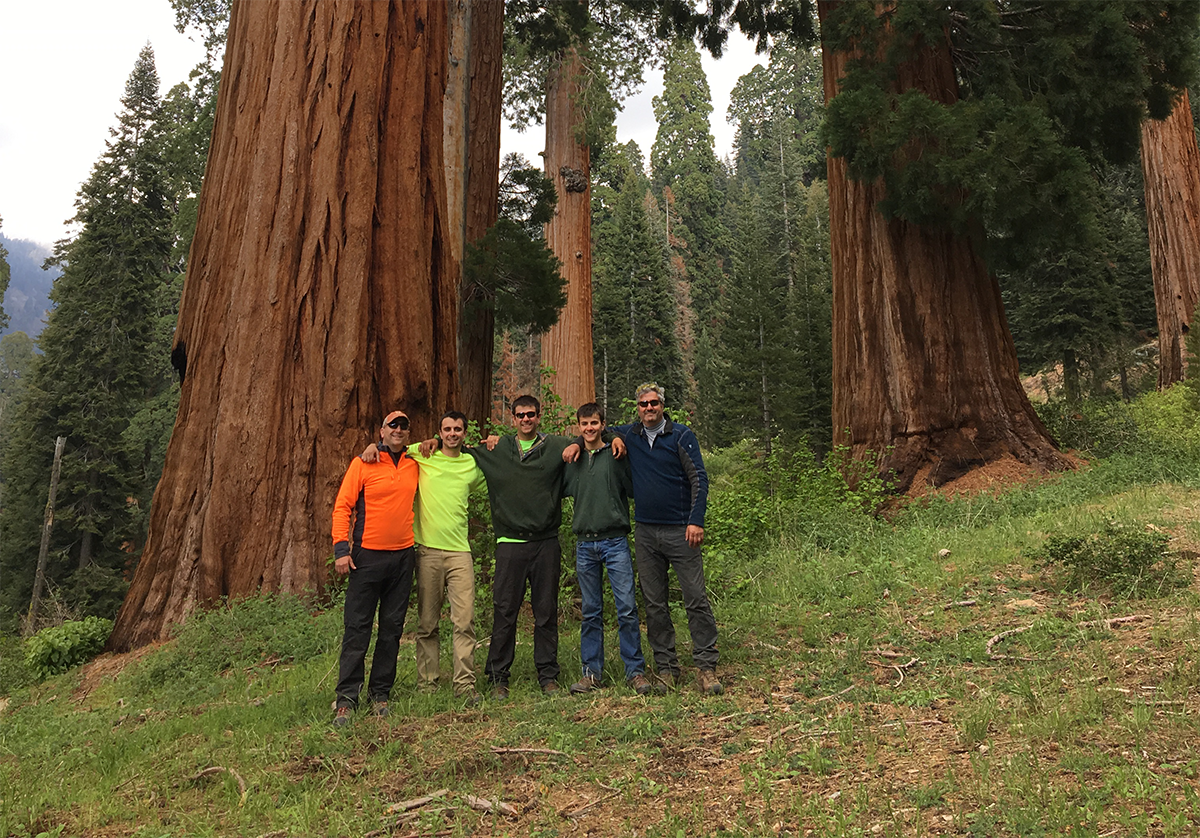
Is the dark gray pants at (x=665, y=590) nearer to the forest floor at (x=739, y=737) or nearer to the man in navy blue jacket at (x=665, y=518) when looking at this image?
the man in navy blue jacket at (x=665, y=518)

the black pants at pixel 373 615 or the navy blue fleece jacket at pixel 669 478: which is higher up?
the navy blue fleece jacket at pixel 669 478

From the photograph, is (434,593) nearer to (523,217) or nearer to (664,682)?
(664,682)

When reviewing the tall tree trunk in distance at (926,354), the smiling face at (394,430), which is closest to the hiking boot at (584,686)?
the smiling face at (394,430)

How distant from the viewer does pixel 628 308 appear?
40.5m

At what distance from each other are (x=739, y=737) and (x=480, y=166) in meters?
8.62

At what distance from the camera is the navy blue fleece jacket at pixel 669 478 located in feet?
15.9

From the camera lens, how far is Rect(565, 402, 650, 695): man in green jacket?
15.7ft

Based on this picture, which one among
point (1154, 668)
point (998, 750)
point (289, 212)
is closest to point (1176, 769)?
point (998, 750)

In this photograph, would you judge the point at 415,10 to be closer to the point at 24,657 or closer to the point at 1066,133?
the point at 24,657

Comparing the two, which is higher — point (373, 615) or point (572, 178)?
point (572, 178)

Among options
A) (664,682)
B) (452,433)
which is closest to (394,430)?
(452,433)

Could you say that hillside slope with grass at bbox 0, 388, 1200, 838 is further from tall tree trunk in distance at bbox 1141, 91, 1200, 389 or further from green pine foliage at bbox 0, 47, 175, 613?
green pine foliage at bbox 0, 47, 175, 613

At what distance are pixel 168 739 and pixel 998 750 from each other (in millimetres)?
3977

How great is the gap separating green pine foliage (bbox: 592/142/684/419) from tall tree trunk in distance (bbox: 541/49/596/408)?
1806 centimetres
